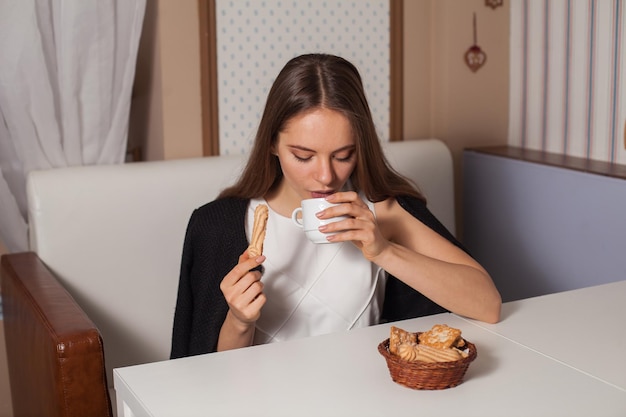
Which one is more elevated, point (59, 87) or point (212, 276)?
point (59, 87)

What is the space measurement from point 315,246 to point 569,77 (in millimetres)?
1148

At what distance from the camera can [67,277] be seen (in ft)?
6.89

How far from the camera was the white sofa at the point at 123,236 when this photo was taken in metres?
2.09

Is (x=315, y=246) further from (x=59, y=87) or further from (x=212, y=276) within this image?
(x=59, y=87)

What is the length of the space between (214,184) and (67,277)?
0.45 metres

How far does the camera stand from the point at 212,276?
1795 mm

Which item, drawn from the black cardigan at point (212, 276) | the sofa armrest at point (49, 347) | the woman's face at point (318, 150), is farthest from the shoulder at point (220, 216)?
the sofa armrest at point (49, 347)

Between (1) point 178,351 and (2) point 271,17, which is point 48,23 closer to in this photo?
(2) point 271,17

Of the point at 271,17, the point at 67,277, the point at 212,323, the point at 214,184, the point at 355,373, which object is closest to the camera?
the point at 355,373

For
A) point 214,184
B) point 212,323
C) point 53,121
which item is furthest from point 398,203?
point 53,121

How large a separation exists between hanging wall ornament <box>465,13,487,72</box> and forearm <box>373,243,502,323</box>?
4.26 feet

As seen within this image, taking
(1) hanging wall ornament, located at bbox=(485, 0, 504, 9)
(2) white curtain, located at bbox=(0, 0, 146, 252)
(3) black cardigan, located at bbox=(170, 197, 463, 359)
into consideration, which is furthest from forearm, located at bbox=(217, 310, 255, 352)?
(1) hanging wall ornament, located at bbox=(485, 0, 504, 9)

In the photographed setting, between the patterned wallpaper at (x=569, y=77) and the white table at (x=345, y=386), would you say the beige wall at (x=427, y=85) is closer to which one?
the patterned wallpaper at (x=569, y=77)

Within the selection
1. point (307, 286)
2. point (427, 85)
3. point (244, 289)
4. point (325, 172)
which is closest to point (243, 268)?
point (244, 289)
